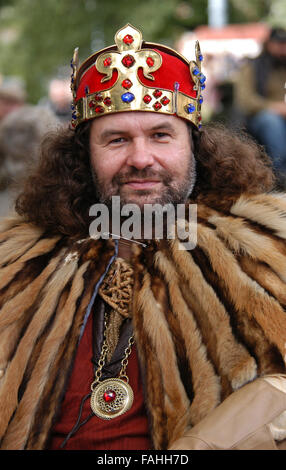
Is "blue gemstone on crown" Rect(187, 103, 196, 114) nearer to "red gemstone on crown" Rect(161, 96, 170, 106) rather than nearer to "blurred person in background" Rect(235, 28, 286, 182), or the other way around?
"red gemstone on crown" Rect(161, 96, 170, 106)

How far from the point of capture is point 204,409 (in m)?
2.06

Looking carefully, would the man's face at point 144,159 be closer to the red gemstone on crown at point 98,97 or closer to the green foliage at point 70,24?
the red gemstone on crown at point 98,97

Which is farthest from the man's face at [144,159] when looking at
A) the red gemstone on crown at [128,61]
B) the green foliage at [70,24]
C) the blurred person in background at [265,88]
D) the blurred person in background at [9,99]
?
the green foliage at [70,24]

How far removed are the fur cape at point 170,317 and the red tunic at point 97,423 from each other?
5cm

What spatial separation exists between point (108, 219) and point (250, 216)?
2.07 ft

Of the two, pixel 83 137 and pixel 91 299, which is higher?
pixel 83 137

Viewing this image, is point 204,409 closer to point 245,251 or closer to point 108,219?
point 245,251

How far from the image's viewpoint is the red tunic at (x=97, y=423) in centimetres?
216

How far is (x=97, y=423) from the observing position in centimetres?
219

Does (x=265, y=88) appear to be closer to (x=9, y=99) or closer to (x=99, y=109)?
(x=9, y=99)

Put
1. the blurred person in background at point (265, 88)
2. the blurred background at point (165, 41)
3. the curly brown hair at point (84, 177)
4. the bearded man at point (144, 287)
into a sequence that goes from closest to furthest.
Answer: the bearded man at point (144, 287), the curly brown hair at point (84, 177), the blurred person in background at point (265, 88), the blurred background at point (165, 41)

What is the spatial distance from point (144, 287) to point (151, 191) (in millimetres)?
431
